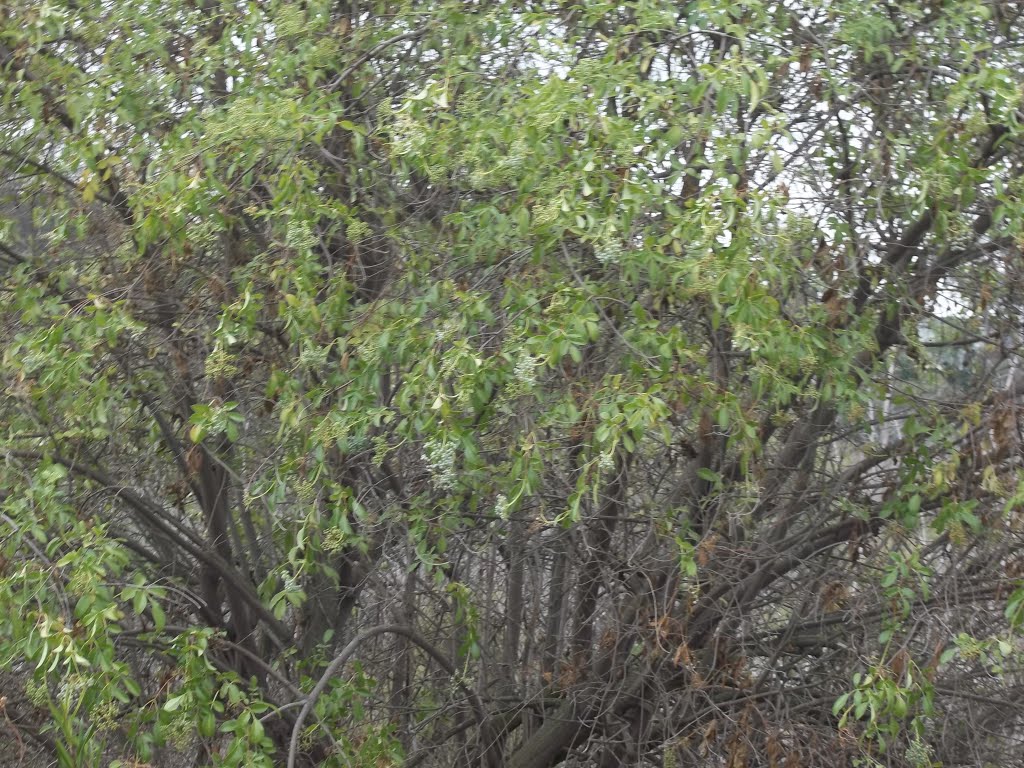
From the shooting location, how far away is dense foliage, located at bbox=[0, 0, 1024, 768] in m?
3.50

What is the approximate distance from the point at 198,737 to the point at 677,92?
2.70 metres

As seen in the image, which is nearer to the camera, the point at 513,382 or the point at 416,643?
the point at 513,382

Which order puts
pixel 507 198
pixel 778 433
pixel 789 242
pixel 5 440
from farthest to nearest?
pixel 778 433 → pixel 5 440 → pixel 507 198 → pixel 789 242

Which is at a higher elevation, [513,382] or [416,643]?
[513,382]

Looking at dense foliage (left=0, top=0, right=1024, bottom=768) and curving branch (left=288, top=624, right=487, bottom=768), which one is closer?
dense foliage (left=0, top=0, right=1024, bottom=768)

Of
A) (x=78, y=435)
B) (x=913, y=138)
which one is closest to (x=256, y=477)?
(x=78, y=435)

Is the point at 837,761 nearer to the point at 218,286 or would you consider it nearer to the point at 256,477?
the point at 256,477

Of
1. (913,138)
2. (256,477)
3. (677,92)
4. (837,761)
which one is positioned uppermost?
(677,92)

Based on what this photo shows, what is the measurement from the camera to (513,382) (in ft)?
11.3

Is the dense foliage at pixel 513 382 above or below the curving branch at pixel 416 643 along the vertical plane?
above

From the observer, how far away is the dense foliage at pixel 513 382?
3.50 metres

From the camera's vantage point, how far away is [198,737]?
400 cm

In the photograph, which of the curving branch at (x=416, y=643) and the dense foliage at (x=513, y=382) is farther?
the curving branch at (x=416, y=643)

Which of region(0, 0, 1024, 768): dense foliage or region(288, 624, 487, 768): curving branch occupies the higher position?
region(0, 0, 1024, 768): dense foliage
